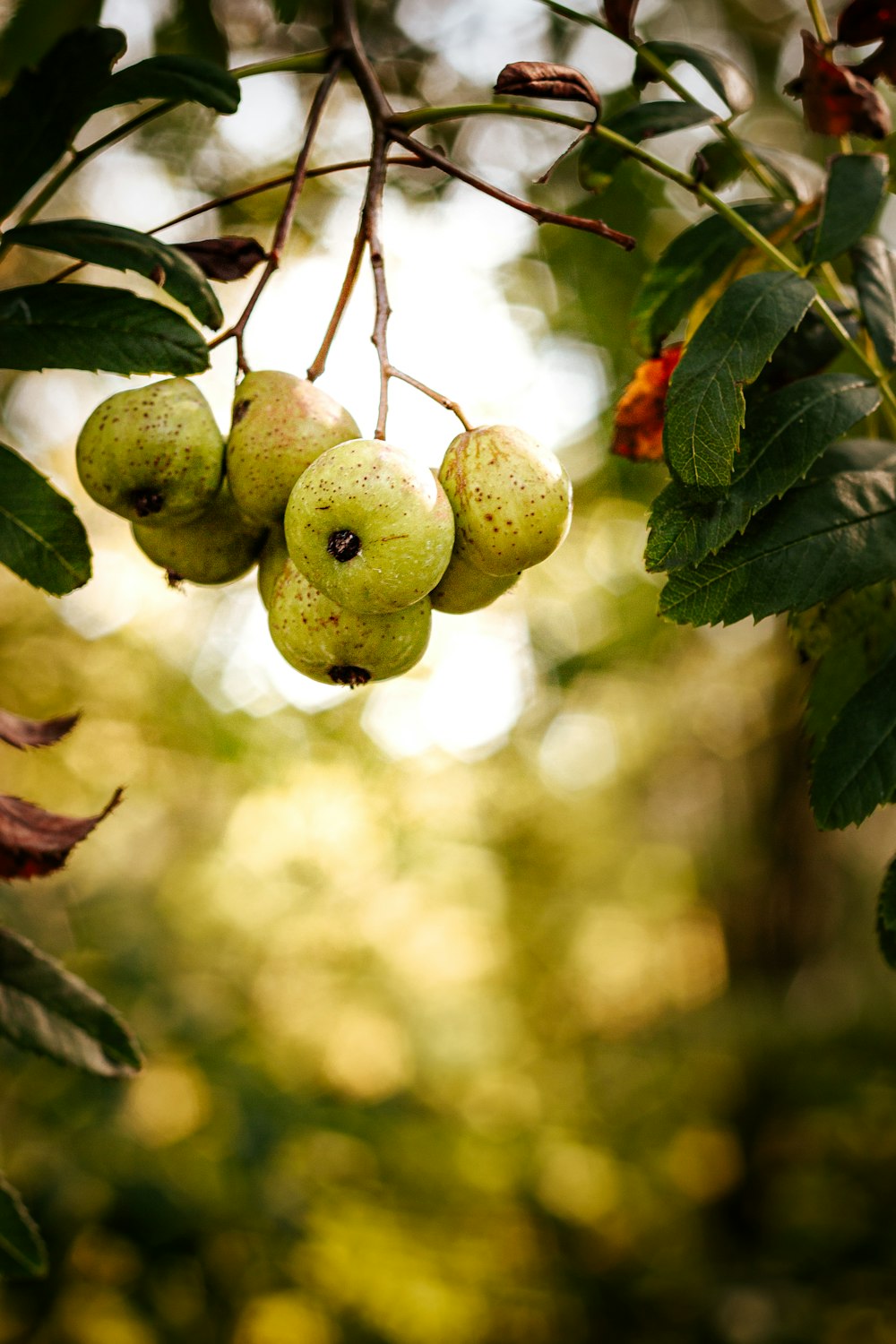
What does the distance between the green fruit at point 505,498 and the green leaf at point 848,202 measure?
0.48 m

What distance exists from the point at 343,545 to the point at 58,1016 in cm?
75

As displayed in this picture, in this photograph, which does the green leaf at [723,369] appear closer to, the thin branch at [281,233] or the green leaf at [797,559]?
the green leaf at [797,559]

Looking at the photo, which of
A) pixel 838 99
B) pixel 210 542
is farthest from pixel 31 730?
pixel 838 99

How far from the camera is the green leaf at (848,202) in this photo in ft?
4.00

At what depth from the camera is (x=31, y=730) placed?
123cm

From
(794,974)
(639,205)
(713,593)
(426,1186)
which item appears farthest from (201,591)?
(794,974)

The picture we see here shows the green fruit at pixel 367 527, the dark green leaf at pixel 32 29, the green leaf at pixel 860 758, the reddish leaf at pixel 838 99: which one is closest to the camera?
the green fruit at pixel 367 527

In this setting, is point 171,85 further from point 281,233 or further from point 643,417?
point 643,417

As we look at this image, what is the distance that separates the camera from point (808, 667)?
4.34 feet

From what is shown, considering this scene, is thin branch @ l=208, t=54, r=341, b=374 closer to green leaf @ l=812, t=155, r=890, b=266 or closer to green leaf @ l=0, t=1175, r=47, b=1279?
green leaf @ l=812, t=155, r=890, b=266

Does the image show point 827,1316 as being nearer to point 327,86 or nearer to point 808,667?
point 808,667

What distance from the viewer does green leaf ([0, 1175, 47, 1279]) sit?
1219 millimetres

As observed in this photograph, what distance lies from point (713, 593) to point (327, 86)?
0.87m

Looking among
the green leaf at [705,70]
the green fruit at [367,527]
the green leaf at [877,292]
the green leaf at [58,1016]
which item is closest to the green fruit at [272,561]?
the green fruit at [367,527]
